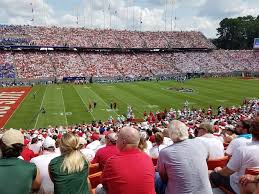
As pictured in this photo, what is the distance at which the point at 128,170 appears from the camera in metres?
4.61

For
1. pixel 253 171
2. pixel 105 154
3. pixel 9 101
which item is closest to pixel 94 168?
pixel 105 154

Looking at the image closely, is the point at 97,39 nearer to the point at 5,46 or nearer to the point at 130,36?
the point at 130,36

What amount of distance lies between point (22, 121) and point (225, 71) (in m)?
60.6

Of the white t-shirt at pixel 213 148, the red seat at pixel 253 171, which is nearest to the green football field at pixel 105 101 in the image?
the white t-shirt at pixel 213 148

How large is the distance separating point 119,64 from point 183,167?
75553 millimetres

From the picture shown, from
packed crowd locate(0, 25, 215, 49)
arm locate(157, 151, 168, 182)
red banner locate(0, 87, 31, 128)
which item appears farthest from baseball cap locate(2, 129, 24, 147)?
packed crowd locate(0, 25, 215, 49)

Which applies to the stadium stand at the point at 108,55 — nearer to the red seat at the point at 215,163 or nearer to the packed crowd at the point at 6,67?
the packed crowd at the point at 6,67

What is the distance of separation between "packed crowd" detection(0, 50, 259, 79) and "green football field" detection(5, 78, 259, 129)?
1704cm

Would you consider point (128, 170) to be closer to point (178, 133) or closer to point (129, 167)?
point (129, 167)

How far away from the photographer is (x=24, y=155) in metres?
9.61

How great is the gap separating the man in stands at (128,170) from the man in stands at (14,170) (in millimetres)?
890

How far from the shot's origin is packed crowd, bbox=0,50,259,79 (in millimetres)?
70875

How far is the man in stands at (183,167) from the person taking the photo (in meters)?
5.05

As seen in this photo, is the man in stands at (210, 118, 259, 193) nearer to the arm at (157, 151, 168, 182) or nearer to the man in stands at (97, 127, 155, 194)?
the arm at (157, 151, 168, 182)
